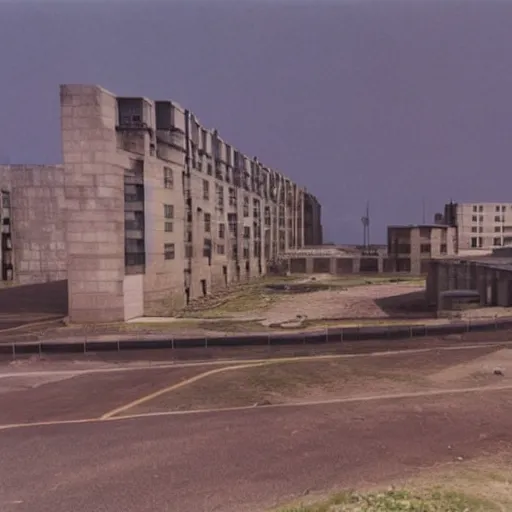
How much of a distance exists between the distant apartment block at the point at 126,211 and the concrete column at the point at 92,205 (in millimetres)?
59

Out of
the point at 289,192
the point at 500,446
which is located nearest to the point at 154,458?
the point at 500,446

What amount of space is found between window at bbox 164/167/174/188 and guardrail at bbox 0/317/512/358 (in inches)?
844

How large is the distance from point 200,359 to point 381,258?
83.2 metres

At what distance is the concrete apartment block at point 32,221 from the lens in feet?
201

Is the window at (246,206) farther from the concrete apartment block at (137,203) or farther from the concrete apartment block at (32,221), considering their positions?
the concrete apartment block at (32,221)

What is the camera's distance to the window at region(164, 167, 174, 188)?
1490 inches

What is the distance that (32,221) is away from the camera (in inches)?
2440

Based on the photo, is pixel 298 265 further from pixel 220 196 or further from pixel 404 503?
pixel 404 503

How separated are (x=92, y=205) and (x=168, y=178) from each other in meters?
8.61

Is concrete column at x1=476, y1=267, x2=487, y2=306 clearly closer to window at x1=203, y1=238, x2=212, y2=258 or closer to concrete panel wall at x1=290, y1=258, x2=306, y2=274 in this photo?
window at x1=203, y1=238, x2=212, y2=258

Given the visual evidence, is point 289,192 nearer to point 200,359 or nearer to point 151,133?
point 151,133

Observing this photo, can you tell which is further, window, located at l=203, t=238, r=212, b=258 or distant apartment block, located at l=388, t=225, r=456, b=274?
distant apartment block, located at l=388, t=225, r=456, b=274

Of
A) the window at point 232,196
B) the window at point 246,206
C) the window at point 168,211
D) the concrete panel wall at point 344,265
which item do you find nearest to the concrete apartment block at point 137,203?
the window at point 168,211

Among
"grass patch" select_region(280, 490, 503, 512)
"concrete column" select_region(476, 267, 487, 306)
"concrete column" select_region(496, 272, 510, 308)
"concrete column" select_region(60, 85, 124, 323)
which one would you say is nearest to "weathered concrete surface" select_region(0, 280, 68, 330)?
"concrete column" select_region(60, 85, 124, 323)
